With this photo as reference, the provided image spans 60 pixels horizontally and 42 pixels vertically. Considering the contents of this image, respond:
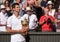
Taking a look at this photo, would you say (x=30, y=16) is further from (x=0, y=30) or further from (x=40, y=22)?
(x=0, y=30)

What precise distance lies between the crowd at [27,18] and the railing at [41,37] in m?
0.18

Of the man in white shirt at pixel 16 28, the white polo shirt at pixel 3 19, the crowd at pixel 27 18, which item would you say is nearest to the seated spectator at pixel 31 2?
the crowd at pixel 27 18

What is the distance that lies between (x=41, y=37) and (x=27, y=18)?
82cm

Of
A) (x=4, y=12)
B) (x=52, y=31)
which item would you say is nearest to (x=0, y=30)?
(x=4, y=12)

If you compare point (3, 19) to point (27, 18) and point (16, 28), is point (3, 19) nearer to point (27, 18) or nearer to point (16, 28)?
point (27, 18)

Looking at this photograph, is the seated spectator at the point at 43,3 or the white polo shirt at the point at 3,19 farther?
the seated spectator at the point at 43,3

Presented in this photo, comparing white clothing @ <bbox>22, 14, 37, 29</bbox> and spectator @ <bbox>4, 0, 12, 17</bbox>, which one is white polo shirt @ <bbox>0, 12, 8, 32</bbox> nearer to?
spectator @ <bbox>4, 0, 12, 17</bbox>

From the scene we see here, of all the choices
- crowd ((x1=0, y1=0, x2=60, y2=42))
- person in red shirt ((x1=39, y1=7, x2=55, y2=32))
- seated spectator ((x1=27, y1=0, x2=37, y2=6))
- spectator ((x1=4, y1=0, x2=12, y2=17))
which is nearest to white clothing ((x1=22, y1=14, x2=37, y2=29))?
crowd ((x1=0, y1=0, x2=60, y2=42))

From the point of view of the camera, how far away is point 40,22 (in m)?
10.3

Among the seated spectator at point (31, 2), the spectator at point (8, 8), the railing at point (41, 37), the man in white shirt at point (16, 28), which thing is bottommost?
the railing at point (41, 37)

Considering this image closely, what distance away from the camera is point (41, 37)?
10.1 meters

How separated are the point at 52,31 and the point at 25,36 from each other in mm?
1149

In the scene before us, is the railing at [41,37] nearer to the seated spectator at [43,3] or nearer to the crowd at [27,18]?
the crowd at [27,18]

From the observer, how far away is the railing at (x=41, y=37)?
10.1 m
